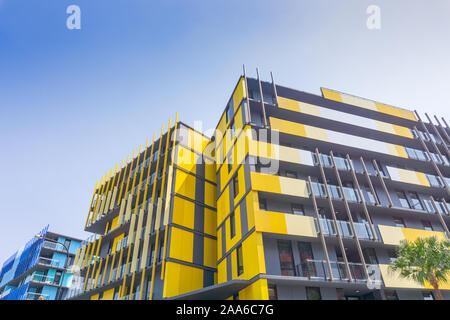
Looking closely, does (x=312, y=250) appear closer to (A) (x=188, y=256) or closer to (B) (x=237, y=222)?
(B) (x=237, y=222)

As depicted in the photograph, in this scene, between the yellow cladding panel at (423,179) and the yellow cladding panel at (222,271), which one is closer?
the yellow cladding panel at (222,271)

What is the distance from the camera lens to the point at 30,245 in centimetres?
5269

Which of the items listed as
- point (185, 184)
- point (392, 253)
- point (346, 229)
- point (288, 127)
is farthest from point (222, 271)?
point (288, 127)

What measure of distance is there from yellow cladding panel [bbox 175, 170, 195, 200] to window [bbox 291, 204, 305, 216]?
33.5 ft

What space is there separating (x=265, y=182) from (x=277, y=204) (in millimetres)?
2303

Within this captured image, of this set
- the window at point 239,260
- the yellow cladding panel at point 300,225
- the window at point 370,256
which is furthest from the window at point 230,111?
the window at point 370,256

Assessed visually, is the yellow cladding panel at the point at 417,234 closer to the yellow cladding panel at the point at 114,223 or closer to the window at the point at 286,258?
the window at the point at 286,258

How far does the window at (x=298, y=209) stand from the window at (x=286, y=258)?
3.05m

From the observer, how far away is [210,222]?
29.3 m

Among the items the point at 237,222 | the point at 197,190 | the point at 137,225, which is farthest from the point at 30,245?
the point at 237,222

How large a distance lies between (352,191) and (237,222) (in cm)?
1022

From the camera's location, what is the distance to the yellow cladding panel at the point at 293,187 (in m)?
23.3

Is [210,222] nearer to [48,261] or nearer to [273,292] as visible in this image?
[273,292]

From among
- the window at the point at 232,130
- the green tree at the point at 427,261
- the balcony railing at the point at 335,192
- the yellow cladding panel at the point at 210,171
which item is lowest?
the green tree at the point at 427,261
